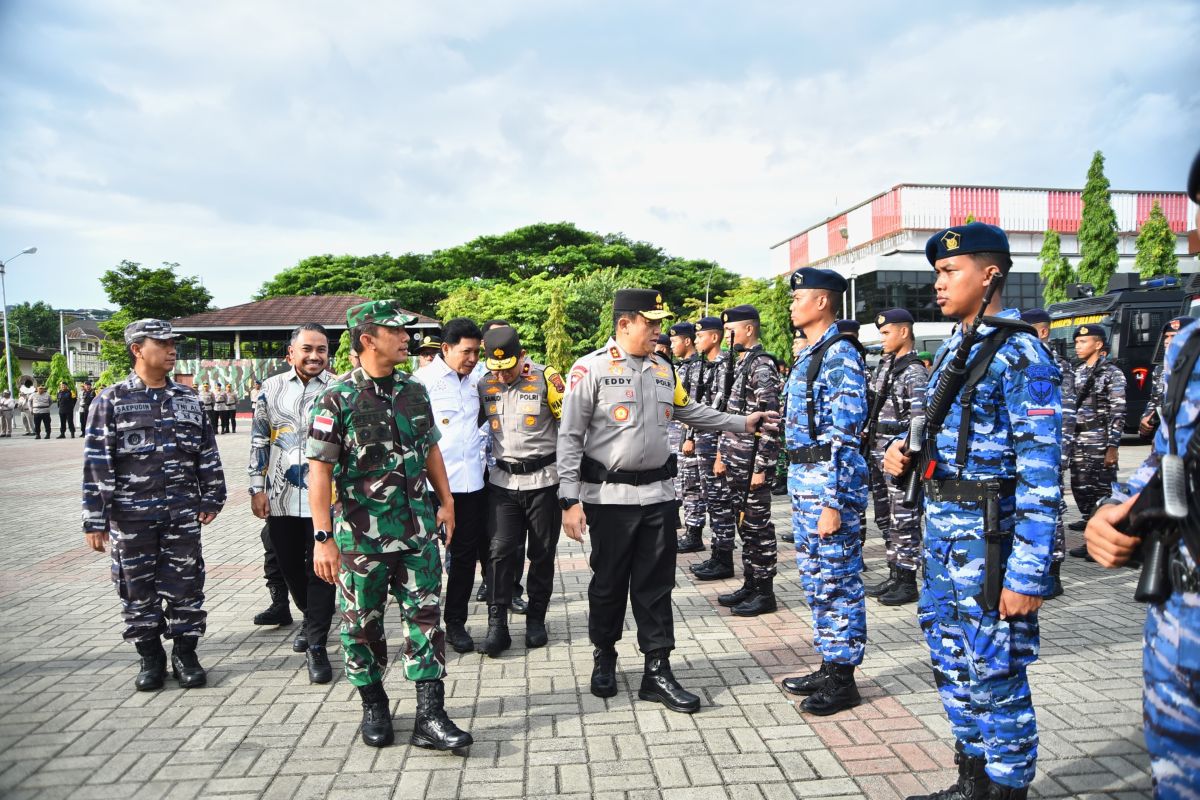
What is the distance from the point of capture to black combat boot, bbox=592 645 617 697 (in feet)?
12.8

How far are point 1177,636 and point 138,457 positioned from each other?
15.8 ft

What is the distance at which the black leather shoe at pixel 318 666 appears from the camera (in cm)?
415

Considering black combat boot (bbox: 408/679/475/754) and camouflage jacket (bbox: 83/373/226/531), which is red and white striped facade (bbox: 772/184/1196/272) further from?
black combat boot (bbox: 408/679/475/754)

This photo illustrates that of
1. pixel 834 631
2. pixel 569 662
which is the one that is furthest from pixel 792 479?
pixel 569 662

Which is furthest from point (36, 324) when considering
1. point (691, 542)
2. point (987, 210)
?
point (691, 542)

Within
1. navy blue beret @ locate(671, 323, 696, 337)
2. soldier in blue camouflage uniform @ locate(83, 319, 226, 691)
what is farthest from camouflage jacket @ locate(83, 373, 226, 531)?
navy blue beret @ locate(671, 323, 696, 337)

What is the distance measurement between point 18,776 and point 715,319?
6.47 meters

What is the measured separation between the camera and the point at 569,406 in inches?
152

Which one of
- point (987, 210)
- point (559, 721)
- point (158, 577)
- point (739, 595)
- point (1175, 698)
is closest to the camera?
point (1175, 698)

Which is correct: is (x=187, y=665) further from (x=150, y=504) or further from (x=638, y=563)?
(x=638, y=563)

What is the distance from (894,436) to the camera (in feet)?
20.1

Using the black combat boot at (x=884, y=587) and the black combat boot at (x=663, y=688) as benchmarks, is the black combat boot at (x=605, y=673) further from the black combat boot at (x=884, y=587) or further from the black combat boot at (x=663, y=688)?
the black combat boot at (x=884, y=587)

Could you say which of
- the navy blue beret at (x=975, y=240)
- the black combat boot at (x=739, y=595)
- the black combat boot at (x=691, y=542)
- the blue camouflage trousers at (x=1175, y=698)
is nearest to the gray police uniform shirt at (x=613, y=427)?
the navy blue beret at (x=975, y=240)

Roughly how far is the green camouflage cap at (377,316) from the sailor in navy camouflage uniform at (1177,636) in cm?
286
